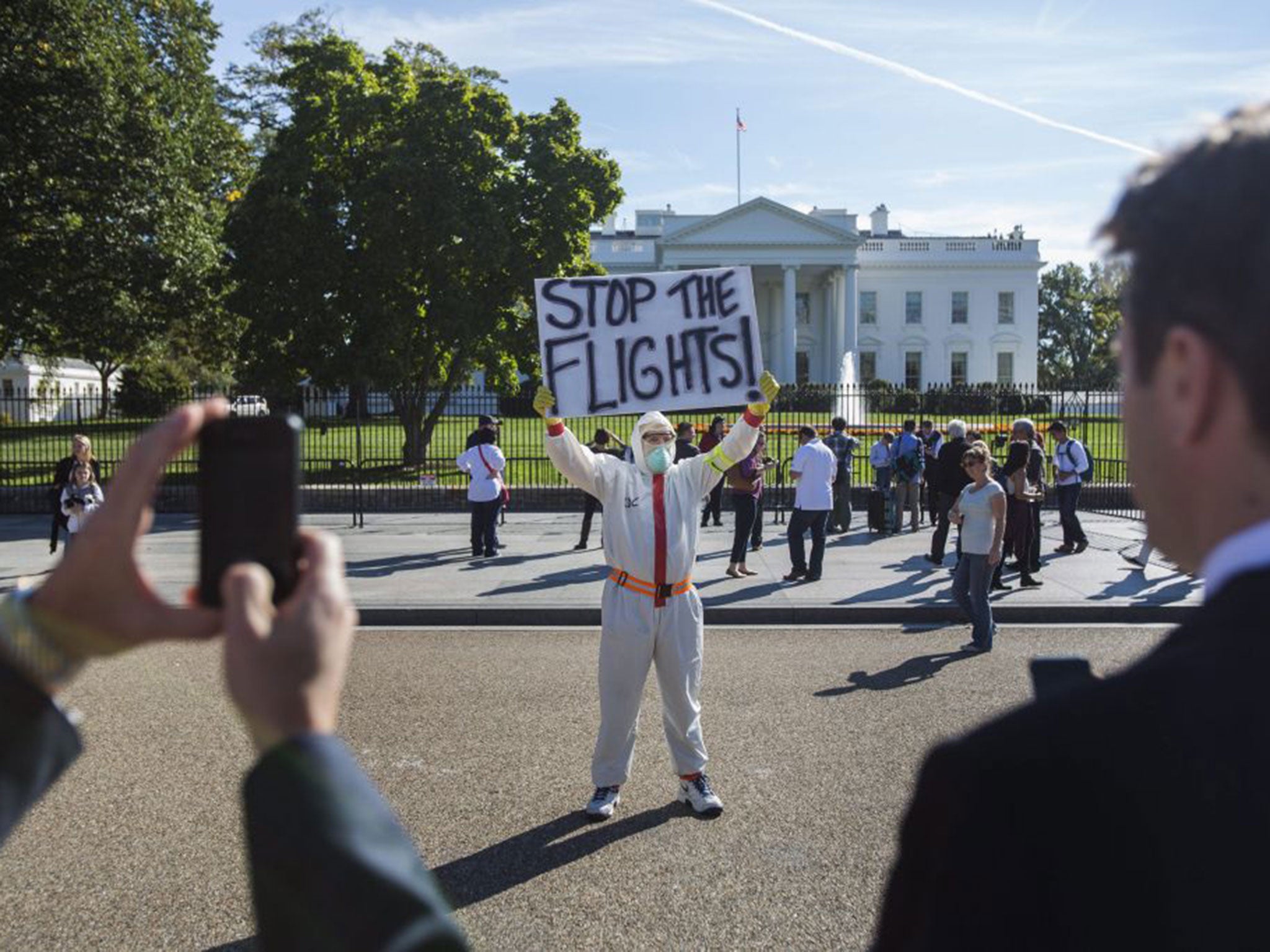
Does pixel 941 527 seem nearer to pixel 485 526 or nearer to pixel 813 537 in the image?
pixel 813 537

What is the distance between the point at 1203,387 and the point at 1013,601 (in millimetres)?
11363

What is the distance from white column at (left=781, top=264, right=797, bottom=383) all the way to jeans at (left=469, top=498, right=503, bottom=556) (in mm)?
52486

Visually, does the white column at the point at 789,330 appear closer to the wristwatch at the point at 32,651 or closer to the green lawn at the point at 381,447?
the green lawn at the point at 381,447

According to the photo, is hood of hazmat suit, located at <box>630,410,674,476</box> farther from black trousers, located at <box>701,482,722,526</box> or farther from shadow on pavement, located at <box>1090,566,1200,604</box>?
black trousers, located at <box>701,482,722,526</box>

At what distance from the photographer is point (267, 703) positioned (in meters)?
1.03

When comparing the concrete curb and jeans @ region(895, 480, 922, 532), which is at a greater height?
jeans @ region(895, 480, 922, 532)

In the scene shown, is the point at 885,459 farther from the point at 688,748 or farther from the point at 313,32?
the point at 313,32

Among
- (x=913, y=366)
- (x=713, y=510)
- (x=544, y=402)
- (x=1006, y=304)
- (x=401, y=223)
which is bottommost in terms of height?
(x=713, y=510)

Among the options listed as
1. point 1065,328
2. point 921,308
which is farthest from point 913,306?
point 1065,328

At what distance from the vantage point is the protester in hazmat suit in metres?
5.71

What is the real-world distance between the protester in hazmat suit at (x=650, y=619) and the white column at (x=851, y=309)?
64.8 m

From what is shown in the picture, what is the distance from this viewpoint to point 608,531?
231 inches

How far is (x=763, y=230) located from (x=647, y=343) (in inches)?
2483

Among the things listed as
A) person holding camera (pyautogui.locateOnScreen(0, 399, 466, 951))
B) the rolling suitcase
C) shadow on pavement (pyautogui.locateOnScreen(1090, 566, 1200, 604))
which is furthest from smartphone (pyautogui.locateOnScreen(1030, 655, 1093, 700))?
the rolling suitcase
